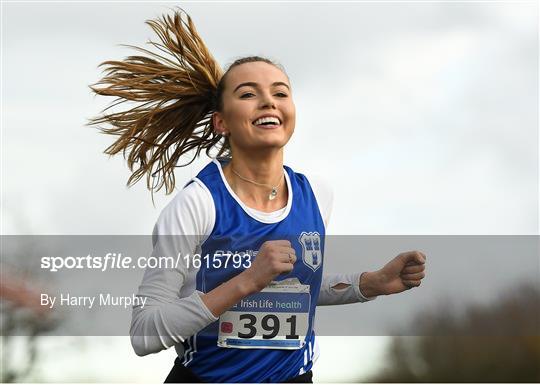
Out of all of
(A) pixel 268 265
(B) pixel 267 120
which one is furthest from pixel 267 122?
(A) pixel 268 265

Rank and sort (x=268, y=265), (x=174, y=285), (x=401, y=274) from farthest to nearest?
1. (x=401, y=274)
2. (x=174, y=285)
3. (x=268, y=265)

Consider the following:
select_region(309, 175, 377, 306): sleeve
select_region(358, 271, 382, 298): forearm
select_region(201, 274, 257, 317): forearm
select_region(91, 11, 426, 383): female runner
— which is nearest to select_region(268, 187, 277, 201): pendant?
select_region(91, 11, 426, 383): female runner

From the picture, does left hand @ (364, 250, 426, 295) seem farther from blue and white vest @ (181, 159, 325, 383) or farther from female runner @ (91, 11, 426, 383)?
blue and white vest @ (181, 159, 325, 383)

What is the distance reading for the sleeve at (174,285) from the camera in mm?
3650

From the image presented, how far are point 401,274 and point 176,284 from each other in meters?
1.14

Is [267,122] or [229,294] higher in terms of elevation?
[267,122]

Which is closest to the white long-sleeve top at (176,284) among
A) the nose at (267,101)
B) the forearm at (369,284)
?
the nose at (267,101)

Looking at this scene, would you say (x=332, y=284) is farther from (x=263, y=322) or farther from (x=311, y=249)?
(x=263, y=322)

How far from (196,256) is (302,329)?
24.0 inches

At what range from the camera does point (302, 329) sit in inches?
155

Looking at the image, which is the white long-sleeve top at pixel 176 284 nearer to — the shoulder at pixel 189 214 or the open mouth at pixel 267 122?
the shoulder at pixel 189 214

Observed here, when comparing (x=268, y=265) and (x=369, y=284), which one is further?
(x=369, y=284)

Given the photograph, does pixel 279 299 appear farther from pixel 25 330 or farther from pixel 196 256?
pixel 25 330

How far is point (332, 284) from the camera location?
14.1ft
